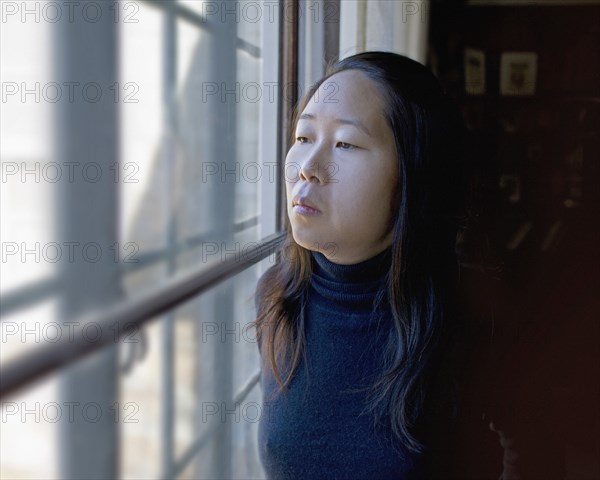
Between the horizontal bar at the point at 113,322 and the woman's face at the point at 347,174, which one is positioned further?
Result: the woman's face at the point at 347,174

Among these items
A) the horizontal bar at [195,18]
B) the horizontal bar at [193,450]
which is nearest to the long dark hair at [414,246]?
the horizontal bar at [195,18]

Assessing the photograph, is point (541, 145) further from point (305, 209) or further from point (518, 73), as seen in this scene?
point (305, 209)

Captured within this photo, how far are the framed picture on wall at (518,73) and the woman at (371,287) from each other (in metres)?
1.77

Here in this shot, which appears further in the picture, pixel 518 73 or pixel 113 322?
pixel 518 73

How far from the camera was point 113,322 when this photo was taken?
534mm

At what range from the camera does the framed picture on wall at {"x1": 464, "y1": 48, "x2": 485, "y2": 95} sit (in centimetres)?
238

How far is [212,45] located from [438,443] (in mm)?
1095

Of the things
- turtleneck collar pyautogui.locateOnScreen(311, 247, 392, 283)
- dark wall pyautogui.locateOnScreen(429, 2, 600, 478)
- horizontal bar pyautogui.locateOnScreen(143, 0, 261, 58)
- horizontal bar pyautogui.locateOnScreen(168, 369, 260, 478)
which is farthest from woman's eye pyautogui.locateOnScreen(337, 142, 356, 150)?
dark wall pyautogui.locateOnScreen(429, 2, 600, 478)

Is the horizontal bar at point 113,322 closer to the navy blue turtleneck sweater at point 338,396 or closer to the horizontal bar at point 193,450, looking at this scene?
the navy blue turtleneck sweater at point 338,396

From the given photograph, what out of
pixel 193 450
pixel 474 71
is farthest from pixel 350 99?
pixel 474 71

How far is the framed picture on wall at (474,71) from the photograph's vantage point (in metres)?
2.38

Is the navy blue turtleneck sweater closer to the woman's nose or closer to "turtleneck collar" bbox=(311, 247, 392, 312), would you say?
"turtleneck collar" bbox=(311, 247, 392, 312)

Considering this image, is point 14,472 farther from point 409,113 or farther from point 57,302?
point 409,113

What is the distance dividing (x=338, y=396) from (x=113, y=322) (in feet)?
0.99
